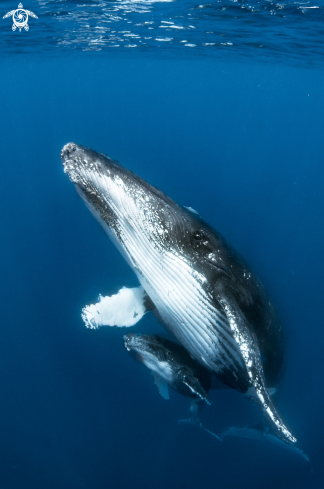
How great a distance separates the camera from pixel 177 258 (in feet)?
13.0

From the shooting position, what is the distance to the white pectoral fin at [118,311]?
578 cm

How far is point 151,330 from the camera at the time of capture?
10.9m

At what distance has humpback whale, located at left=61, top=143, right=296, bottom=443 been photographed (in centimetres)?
387

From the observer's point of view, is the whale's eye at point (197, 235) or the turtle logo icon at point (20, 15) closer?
the whale's eye at point (197, 235)

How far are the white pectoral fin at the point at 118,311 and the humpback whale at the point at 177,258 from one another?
1.43 m

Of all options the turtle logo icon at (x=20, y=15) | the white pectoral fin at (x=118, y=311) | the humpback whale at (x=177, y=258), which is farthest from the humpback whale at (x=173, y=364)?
the turtle logo icon at (x=20, y=15)

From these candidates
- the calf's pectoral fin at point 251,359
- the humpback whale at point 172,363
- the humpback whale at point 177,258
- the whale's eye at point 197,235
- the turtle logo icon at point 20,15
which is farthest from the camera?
the turtle logo icon at point 20,15

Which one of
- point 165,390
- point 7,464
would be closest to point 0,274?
point 7,464

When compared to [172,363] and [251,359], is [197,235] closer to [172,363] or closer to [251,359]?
[251,359]

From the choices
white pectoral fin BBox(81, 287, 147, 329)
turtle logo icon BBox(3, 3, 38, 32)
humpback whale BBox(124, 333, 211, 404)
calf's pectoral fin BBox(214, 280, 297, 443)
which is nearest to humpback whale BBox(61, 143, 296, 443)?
calf's pectoral fin BBox(214, 280, 297, 443)

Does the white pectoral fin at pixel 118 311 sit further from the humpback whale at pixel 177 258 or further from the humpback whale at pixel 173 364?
the humpback whale at pixel 177 258

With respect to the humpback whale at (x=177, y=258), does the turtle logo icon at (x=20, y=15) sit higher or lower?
higher

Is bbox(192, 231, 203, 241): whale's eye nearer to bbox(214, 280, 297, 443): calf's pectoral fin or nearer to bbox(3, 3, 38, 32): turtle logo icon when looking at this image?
bbox(214, 280, 297, 443): calf's pectoral fin

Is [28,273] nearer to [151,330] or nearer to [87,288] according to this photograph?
[87,288]
